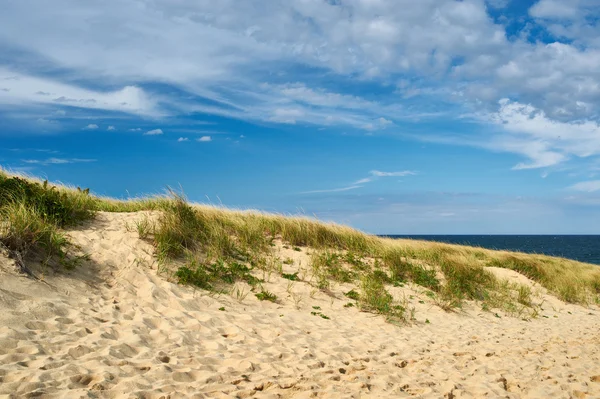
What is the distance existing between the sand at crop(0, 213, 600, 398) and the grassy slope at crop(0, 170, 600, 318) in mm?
583

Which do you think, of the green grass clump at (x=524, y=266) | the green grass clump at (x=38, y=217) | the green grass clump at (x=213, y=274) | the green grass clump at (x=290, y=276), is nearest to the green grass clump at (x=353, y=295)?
the green grass clump at (x=290, y=276)

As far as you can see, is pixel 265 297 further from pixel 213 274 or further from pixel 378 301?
pixel 378 301

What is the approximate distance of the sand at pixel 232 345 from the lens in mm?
Result: 5926

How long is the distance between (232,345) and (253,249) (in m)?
5.79

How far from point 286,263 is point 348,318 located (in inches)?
132

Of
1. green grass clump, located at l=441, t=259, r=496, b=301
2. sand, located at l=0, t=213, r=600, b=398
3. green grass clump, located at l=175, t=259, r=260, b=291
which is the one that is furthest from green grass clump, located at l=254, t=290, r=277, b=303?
green grass clump, located at l=441, t=259, r=496, b=301

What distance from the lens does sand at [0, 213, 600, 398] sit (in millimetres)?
5926

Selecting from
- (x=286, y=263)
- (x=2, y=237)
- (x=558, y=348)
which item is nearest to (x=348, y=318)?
(x=286, y=263)

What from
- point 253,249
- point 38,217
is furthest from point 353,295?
point 38,217

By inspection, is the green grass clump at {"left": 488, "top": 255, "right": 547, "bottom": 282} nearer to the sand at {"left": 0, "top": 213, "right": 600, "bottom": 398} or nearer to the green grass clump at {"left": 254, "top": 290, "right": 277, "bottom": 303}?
the sand at {"left": 0, "top": 213, "right": 600, "bottom": 398}

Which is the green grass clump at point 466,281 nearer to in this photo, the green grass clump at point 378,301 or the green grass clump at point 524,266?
the green grass clump at point 378,301

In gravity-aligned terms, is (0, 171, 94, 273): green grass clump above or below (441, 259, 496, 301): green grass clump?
above

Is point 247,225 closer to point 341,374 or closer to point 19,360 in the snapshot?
point 341,374

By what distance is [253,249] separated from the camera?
13.3 metres
